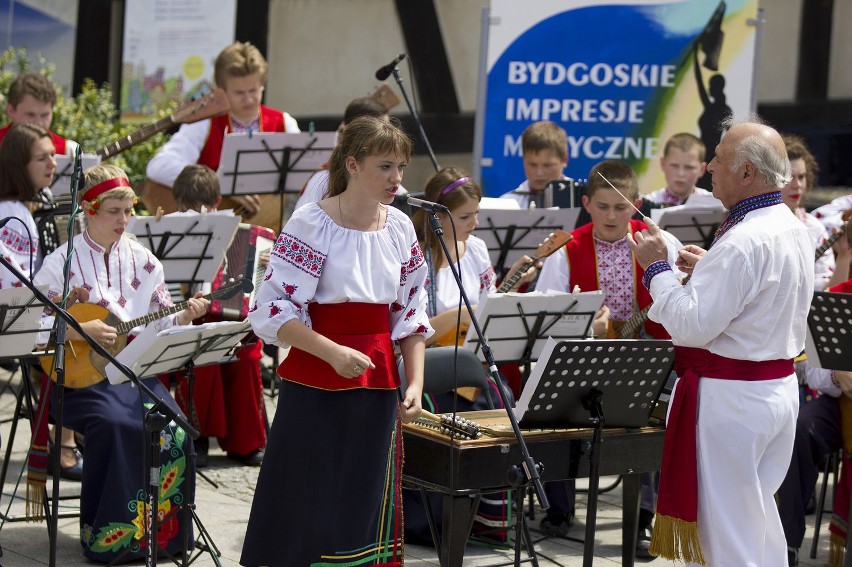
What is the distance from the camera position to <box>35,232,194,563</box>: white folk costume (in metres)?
5.24

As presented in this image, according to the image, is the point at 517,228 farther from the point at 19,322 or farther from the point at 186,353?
the point at 19,322

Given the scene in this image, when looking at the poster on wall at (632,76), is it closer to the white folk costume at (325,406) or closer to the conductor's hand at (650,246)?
the conductor's hand at (650,246)

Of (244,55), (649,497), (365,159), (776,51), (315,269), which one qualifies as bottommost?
(649,497)

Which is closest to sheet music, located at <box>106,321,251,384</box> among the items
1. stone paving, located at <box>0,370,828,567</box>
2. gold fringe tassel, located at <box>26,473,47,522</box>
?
gold fringe tassel, located at <box>26,473,47,522</box>

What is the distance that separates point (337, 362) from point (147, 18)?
8904mm

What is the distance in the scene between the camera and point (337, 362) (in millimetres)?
3967

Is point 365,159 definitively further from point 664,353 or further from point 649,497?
point 649,497

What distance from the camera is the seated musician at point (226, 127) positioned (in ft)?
25.4

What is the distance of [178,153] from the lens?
25.7 ft

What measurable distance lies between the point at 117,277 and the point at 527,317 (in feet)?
6.11

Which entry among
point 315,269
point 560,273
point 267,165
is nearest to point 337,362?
point 315,269

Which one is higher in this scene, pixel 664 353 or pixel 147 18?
pixel 147 18

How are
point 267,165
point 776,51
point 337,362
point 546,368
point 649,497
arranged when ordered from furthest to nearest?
point 776,51 < point 267,165 < point 649,497 < point 546,368 < point 337,362

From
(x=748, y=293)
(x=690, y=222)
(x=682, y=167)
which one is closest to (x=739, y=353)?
(x=748, y=293)
